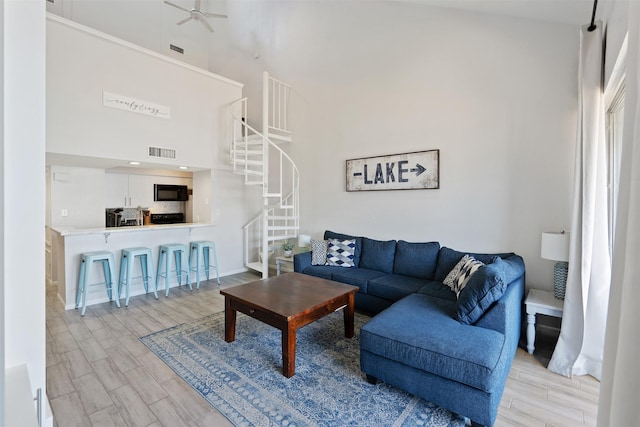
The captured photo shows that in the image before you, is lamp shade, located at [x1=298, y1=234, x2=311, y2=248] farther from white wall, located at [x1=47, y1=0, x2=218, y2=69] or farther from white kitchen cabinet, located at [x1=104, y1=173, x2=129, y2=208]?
white wall, located at [x1=47, y1=0, x2=218, y2=69]

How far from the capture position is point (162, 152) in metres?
4.50

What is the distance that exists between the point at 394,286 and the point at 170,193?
4946 mm

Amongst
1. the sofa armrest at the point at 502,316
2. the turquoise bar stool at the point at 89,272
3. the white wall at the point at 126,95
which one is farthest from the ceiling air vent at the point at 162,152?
the sofa armrest at the point at 502,316

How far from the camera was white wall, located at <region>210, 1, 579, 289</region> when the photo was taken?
3.19 m

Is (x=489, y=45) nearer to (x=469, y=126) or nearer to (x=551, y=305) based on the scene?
(x=469, y=126)

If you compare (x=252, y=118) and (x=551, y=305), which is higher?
(x=252, y=118)

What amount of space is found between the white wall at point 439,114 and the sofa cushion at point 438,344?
1693mm

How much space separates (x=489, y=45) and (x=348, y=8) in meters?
2.29

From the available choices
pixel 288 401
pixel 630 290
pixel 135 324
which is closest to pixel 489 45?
pixel 630 290

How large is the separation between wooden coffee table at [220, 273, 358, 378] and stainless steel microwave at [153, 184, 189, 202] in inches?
152

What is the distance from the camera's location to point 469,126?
366 centimetres

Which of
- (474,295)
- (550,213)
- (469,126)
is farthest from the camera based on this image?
(469,126)

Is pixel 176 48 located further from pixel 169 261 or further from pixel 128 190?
pixel 169 261

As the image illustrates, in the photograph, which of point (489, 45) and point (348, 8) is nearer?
point (489, 45)
